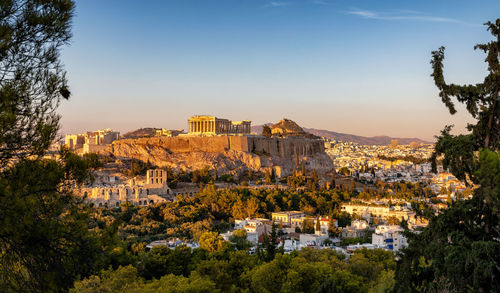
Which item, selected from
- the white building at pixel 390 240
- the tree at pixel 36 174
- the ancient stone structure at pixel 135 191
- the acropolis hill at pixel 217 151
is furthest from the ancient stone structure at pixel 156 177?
the tree at pixel 36 174

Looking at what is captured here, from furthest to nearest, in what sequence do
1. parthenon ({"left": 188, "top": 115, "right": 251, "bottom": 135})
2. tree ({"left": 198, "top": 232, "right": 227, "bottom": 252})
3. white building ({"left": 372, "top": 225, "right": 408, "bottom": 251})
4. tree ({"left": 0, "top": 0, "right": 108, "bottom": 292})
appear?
parthenon ({"left": 188, "top": 115, "right": 251, "bottom": 135}) < white building ({"left": 372, "top": 225, "right": 408, "bottom": 251}) < tree ({"left": 198, "top": 232, "right": 227, "bottom": 252}) < tree ({"left": 0, "top": 0, "right": 108, "bottom": 292})

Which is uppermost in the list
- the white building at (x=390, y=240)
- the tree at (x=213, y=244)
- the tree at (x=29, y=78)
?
the tree at (x=29, y=78)

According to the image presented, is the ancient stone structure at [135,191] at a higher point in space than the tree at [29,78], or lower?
lower

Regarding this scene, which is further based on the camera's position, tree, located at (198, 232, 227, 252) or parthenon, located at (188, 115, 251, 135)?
parthenon, located at (188, 115, 251, 135)

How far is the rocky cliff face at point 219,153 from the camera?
5169 centimetres

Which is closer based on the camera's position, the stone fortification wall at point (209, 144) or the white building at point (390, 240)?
the white building at point (390, 240)

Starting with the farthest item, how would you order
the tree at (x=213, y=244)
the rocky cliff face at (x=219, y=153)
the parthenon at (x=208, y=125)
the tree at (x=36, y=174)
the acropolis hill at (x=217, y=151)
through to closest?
the parthenon at (x=208, y=125) < the acropolis hill at (x=217, y=151) < the rocky cliff face at (x=219, y=153) < the tree at (x=213, y=244) < the tree at (x=36, y=174)

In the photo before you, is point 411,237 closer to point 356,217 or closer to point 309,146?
point 356,217

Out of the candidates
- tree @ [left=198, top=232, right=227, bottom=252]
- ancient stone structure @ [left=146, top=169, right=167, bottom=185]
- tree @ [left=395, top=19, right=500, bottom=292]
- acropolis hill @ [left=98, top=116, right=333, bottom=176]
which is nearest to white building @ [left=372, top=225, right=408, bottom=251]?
tree @ [left=198, top=232, right=227, bottom=252]

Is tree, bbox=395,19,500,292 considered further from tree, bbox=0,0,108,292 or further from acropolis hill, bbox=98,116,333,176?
acropolis hill, bbox=98,116,333,176

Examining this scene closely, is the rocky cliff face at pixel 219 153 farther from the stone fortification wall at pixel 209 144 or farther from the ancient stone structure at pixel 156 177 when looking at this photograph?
the ancient stone structure at pixel 156 177

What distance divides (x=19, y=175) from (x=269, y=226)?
28109mm

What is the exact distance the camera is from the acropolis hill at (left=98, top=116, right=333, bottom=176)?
51.9 meters

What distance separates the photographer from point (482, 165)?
5.89m
